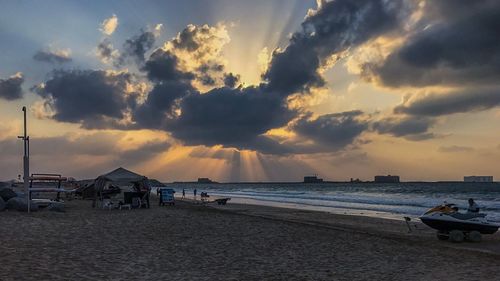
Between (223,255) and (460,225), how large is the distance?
8.82 meters

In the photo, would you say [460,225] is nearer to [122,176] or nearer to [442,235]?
[442,235]

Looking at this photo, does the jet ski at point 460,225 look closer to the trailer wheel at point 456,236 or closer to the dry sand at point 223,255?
the trailer wheel at point 456,236

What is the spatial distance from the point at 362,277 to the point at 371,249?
12.8 feet

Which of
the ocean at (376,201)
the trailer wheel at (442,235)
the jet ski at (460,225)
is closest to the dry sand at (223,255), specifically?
the trailer wheel at (442,235)

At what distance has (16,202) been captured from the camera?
22.0 meters

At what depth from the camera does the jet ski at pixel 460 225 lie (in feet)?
50.8

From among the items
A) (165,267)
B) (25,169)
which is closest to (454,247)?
(165,267)

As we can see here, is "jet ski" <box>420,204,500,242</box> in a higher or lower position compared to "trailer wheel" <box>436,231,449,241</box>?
higher

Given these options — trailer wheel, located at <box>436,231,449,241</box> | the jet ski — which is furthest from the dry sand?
the jet ski

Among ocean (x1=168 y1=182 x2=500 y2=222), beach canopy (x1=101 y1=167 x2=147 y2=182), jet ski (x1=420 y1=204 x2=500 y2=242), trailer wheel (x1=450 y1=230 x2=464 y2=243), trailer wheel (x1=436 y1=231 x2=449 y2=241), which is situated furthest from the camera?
ocean (x1=168 y1=182 x2=500 y2=222)

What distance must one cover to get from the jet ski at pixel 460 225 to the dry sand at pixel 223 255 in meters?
0.46

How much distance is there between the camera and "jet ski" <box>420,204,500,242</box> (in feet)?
50.8

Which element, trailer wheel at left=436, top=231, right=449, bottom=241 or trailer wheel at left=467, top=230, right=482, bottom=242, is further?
trailer wheel at left=436, top=231, right=449, bottom=241

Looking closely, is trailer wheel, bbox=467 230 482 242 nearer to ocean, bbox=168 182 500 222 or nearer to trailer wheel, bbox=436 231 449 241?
trailer wheel, bbox=436 231 449 241
